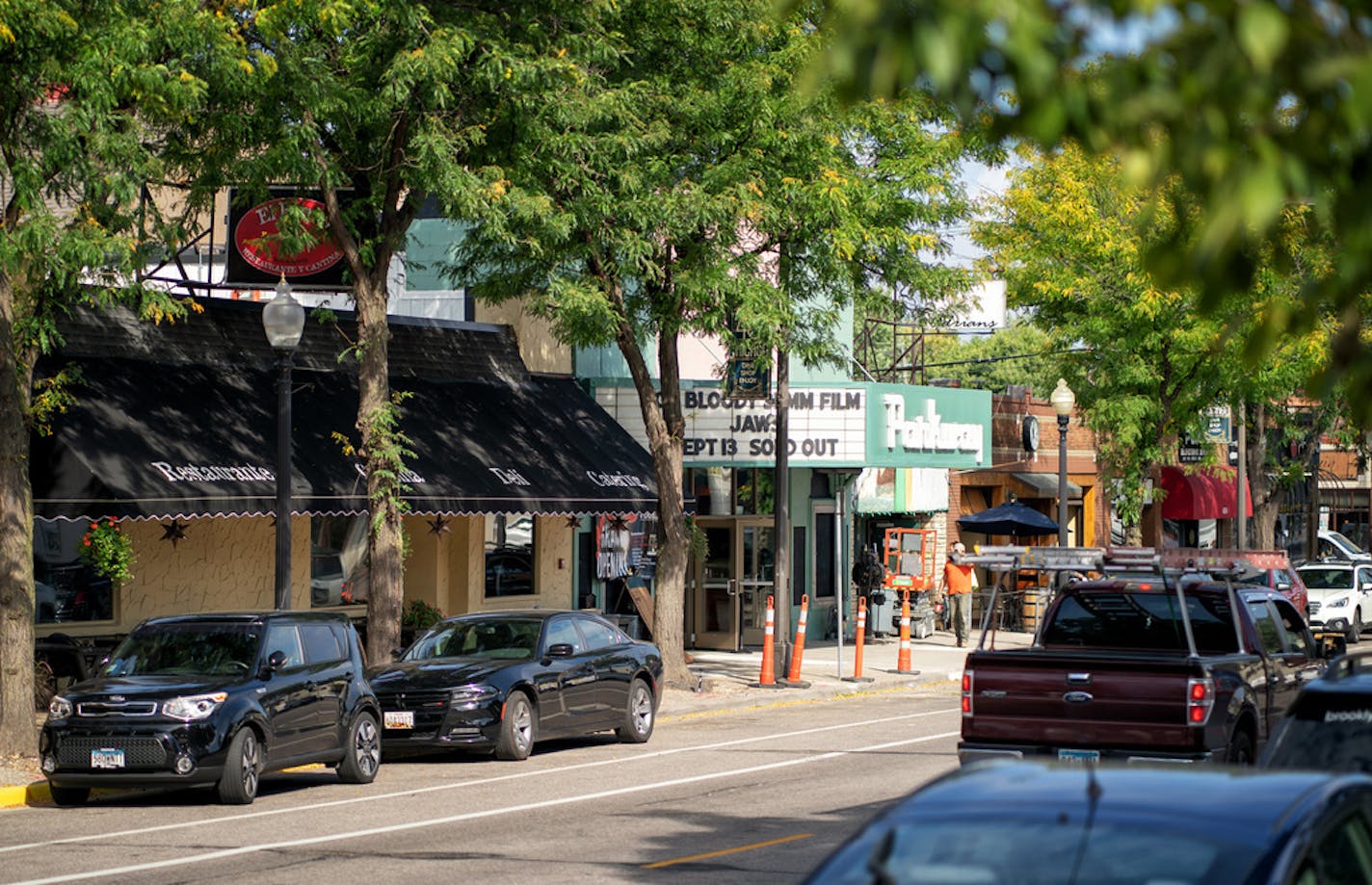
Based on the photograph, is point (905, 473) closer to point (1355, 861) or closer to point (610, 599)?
point (610, 599)

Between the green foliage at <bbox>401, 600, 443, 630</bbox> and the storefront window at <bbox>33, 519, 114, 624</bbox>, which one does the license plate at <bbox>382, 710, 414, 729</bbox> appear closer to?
the storefront window at <bbox>33, 519, 114, 624</bbox>

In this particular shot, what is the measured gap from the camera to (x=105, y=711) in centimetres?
1530

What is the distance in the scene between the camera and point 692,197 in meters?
22.5

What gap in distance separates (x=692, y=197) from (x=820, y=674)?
9.47 meters

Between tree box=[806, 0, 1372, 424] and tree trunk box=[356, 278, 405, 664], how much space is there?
1726 centimetres

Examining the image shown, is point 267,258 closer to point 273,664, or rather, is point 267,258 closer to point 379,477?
point 379,477

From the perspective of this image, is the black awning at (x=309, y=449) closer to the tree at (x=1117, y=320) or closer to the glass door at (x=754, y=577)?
the glass door at (x=754, y=577)

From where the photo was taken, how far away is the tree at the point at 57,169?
52.9 ft

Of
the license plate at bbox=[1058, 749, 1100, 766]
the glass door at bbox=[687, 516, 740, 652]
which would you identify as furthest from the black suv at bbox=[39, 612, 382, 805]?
the glass door at bbox=[687, 516, 740, 652]

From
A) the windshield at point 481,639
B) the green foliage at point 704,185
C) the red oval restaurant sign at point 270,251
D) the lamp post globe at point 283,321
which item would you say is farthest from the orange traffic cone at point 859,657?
the lamp post globe at point 283,321

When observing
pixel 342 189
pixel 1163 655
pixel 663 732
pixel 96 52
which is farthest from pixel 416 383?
pixel 1163 655

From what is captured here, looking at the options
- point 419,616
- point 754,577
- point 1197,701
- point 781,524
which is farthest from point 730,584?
point 1197,701

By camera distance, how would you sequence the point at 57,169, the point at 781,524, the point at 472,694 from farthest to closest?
the point at 781,524 → the point at 472,694 → the point at 57,169

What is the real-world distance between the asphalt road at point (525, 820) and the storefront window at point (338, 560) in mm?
6498
